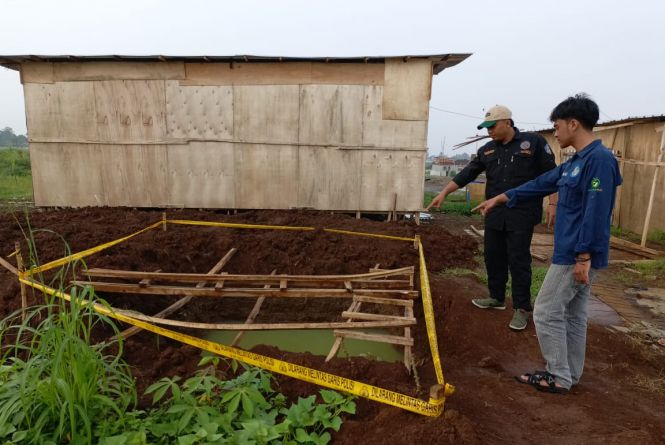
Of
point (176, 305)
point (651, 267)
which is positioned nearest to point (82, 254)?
point (176, 305)

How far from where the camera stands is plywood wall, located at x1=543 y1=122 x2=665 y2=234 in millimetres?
8602

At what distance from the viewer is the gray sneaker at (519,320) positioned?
390cm

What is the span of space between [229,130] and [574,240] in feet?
24.1

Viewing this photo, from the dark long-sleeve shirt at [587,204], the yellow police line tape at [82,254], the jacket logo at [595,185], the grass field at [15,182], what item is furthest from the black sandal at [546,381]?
the grass field at [15,182]

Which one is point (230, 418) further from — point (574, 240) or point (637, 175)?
point (637, 175)

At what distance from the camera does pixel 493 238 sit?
4117 millimetres

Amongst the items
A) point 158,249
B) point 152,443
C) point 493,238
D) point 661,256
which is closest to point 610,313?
point 493,238

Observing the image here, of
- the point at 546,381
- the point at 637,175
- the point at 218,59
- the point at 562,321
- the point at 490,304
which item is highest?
the point at 218,59

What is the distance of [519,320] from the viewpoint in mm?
3908

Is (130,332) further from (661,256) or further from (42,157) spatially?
(661,256)

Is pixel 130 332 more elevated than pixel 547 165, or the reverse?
pixel 547 165

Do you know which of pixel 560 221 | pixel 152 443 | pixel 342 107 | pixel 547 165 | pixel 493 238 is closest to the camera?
pixel 152 443

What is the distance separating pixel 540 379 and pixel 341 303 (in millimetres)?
3056

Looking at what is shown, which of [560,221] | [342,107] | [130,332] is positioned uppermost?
[342,107]
